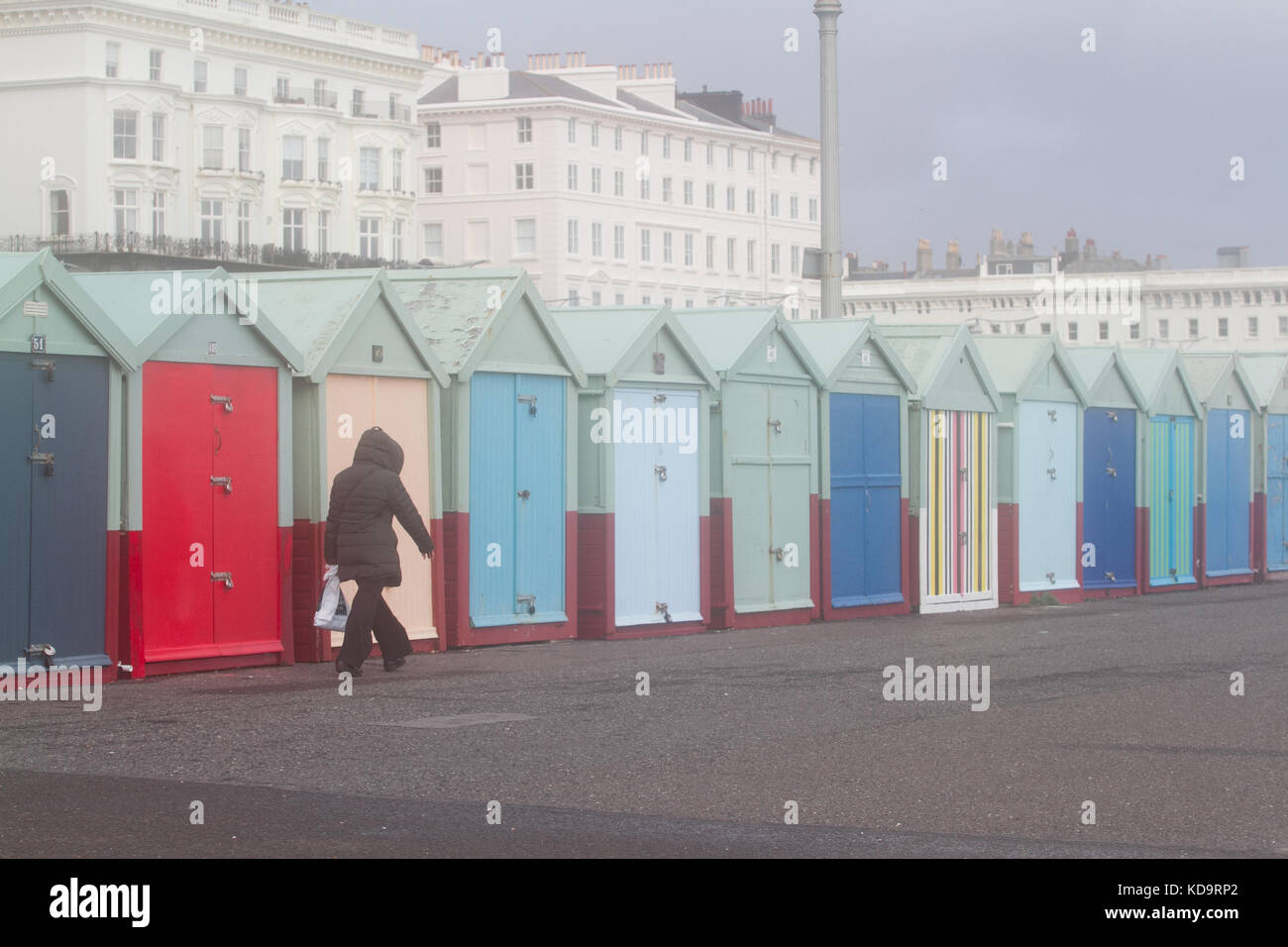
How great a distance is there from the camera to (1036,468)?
923 inches

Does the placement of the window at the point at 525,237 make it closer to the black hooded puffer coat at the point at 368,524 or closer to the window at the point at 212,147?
the window at the point at 212,147

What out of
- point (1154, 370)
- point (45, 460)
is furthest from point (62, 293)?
point (1154, 370)

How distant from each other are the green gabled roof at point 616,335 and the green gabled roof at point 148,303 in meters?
3.93

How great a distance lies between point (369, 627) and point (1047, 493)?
12119 millimetres

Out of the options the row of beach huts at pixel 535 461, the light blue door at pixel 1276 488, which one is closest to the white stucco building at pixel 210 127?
the light blue door at pixel 1276 488

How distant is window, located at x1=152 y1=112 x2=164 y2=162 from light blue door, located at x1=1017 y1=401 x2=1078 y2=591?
67810 millimetres

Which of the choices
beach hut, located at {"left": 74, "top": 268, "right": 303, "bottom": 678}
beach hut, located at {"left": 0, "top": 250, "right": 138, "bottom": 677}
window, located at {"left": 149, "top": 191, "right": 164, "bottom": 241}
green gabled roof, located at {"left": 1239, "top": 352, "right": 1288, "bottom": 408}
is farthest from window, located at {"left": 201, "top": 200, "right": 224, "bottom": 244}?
beach hut, located at {"left": 0, "top": 250, "right": 138, "bottom": 677}

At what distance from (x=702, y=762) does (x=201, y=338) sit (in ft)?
19.4

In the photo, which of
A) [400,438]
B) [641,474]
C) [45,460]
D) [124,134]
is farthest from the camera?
[124,134]

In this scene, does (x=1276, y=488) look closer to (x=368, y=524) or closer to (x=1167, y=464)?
(x=1167, y=464)

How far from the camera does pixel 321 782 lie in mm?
8844

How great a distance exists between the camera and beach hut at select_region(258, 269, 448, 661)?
1488 centimetres

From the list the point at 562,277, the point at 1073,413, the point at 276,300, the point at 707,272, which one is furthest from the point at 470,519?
the point at 707,272
